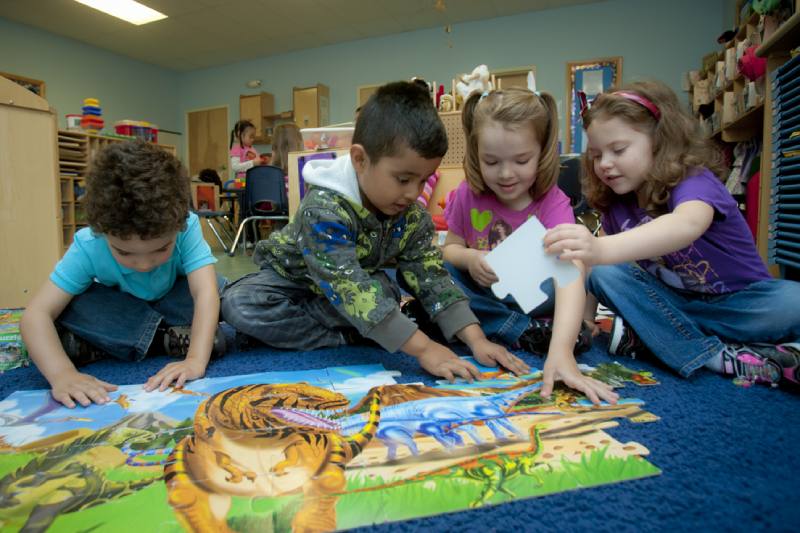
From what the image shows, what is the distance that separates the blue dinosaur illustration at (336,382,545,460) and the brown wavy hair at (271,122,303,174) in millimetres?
3461

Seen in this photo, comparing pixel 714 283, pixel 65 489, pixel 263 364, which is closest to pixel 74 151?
pixel 263 364

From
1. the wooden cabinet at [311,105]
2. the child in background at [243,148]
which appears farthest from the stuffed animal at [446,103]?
the wooden cabinet at [311,105]

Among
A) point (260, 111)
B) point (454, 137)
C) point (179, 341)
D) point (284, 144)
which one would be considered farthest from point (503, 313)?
point (260, 111)

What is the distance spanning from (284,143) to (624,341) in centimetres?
362

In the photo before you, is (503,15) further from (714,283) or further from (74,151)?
(714,283)

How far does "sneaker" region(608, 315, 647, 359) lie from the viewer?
Answer: 3.35ft

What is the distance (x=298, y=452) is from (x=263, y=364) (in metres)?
0.46

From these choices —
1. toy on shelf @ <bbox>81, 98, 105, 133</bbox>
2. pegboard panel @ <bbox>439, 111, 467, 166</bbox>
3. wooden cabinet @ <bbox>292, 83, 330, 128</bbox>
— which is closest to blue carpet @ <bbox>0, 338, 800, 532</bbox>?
pegboard panel @ <bbox>439, 111, 467, 166</bbox>

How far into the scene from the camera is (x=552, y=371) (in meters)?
0.79

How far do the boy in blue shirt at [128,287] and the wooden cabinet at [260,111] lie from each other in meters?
Answer: 6.04

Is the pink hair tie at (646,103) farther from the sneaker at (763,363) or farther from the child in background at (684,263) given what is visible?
the sneaker at (763,363)

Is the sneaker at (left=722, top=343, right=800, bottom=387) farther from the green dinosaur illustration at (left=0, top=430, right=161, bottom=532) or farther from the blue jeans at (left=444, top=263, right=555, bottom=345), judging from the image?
the green dinosaur illustration at (left=0, top=430, right=161, bottom=532)

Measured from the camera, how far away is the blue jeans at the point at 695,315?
91 centimetres

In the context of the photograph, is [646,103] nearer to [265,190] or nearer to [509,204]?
[509,204]
